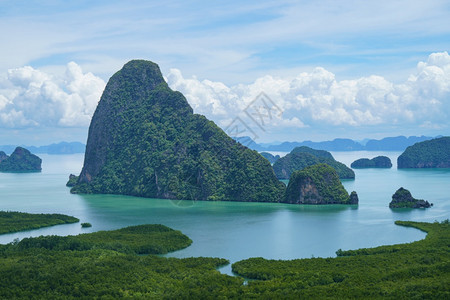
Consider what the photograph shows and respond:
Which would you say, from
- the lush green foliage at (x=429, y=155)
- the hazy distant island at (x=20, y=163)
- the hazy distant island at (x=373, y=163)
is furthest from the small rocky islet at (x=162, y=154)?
the hazy distant island at (x=373, y=163)

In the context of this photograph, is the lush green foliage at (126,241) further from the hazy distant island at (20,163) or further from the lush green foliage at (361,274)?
the hazy distant island at (20,163)

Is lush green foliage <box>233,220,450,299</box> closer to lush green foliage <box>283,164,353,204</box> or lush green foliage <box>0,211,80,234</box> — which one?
lush green foliage <box>0,211,80,234</box>

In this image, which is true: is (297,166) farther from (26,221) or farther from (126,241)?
(126,241)

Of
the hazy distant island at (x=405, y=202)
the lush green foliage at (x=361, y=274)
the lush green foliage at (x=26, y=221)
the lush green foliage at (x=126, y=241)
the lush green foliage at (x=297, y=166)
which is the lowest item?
the lush green foliage at (x=361, y=274)

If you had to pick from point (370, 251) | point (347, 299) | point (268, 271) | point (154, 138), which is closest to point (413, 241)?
point (370, 251)

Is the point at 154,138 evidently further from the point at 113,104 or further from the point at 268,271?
the point at 268,271

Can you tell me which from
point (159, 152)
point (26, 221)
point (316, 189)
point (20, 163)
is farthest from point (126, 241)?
point (20, 163)

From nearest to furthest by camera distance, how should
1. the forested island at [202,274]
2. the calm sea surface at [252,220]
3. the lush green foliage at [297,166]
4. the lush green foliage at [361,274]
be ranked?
the lush green foliage at [361,274] → the forested island at [202,274] → the calm sea surface at [252,220] → the lush green foliage at [297,166]
